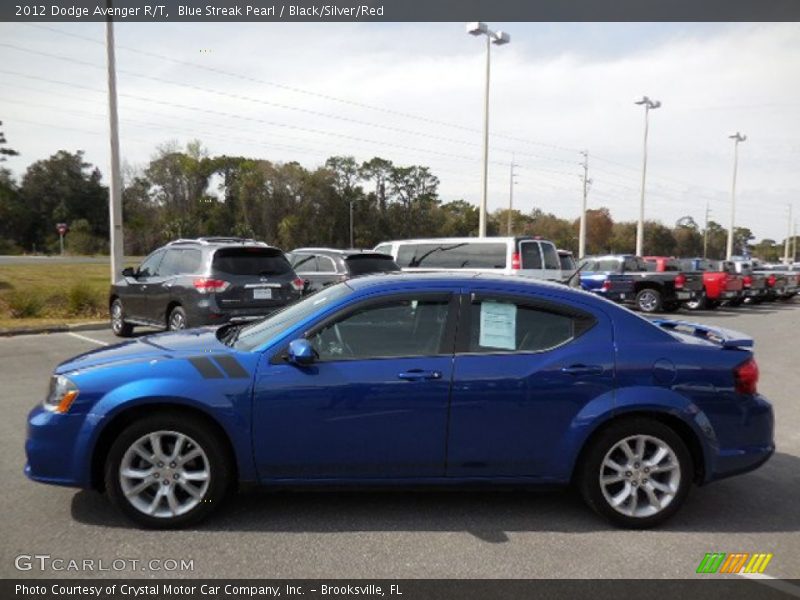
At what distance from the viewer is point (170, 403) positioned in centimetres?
390

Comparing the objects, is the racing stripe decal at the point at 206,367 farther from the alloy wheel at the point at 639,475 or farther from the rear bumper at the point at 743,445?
the rear bumper at the point at 743,445

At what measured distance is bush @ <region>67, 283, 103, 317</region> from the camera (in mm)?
15172

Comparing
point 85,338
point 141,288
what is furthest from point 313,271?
point 85,338

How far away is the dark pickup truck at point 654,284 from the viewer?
2066 centimetres

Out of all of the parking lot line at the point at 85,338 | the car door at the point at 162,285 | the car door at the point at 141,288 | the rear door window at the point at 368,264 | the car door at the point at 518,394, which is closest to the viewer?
the car door at the point at 518,394

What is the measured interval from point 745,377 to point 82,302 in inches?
575

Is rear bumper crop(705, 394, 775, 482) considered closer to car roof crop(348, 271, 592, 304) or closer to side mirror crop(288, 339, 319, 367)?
car roof crop(348, 271, 592, 304)

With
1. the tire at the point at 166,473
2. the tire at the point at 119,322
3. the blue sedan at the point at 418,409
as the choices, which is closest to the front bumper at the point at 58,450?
the blue sedan at the point at 418,409

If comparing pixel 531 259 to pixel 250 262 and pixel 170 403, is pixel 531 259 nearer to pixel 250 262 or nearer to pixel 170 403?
pixel 250 262

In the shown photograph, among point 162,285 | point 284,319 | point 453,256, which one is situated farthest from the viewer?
point 453,256

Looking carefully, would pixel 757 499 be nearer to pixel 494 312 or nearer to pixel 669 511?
pixel 669 511

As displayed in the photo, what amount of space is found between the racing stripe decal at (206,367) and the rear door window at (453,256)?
39.1ft

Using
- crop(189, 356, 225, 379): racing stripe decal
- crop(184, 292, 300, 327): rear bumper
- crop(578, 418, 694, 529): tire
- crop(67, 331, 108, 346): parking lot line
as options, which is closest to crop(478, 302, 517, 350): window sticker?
crop(578, 418, 694, 529): tire
